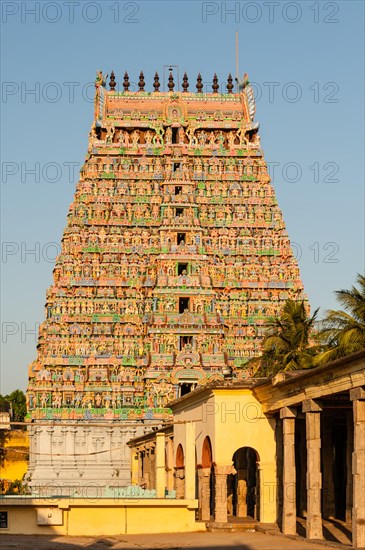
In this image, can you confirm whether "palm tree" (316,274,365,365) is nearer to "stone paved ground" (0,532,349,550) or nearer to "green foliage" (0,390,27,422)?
"stone paved ground" (0,532,349,550)

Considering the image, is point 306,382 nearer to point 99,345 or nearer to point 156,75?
point 99,345

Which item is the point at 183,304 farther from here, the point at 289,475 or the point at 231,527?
the point at 289,475

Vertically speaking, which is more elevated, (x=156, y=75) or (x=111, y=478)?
(x=156, y=75)

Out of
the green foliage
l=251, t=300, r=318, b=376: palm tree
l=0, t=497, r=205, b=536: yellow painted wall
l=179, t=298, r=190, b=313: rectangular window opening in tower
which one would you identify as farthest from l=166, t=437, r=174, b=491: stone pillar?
the green foliage

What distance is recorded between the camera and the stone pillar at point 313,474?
4469 cm

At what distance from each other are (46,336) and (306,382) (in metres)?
55.0

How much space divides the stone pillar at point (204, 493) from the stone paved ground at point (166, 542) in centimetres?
707

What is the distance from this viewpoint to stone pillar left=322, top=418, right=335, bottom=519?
180 ft

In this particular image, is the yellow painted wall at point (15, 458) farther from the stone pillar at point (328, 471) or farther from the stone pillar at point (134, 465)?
the stone pillar at point (328, 471)

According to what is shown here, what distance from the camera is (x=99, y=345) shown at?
9850cm

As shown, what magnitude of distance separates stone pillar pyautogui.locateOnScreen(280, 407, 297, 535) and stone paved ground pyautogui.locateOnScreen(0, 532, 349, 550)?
2.02 feet

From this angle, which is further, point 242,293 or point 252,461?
point 242,293

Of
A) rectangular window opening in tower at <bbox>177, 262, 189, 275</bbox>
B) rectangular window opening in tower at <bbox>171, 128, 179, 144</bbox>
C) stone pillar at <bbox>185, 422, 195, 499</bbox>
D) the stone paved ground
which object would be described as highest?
rectangular window opening in tower at <bbox>171, 128, 179, 144</bbox>

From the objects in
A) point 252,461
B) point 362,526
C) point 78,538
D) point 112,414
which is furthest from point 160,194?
point 362,526
